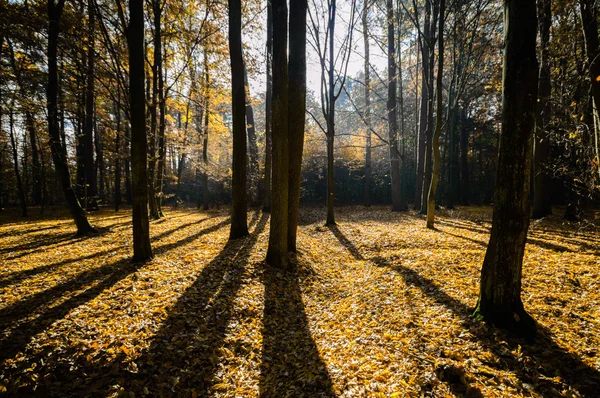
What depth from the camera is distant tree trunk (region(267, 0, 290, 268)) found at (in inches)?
218

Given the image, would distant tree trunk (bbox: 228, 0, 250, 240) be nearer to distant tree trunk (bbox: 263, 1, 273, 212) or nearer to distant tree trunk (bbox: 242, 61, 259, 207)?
distant tree trunk (bbox: 263, 1, 273, 212)

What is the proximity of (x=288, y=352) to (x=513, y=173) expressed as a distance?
12.0 ft

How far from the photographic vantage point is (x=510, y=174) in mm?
3100

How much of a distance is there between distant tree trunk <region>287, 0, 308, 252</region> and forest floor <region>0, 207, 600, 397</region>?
2.10 m

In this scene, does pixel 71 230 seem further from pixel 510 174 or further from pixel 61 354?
pixel 510 174

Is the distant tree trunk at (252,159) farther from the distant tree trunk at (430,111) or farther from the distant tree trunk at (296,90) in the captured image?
the distant tree trunk at (296,90)

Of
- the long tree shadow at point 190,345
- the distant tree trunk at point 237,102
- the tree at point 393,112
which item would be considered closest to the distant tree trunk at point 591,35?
the long tree shadow at point 190,345

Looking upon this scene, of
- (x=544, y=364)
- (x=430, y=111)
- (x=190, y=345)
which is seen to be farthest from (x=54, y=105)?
(x=430, y=111)

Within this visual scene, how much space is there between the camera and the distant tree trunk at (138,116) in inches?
212

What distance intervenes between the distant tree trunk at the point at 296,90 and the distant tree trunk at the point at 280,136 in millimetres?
738

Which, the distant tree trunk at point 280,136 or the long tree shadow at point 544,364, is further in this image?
the distant tree trunk at point 280,136

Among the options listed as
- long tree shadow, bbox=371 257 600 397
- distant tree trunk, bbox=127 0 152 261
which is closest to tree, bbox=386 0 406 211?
long tree shadow, bbox=371 257 600 397

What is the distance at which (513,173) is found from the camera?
121 inches

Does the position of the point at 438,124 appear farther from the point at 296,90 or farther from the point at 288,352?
A: the point at 288,352
